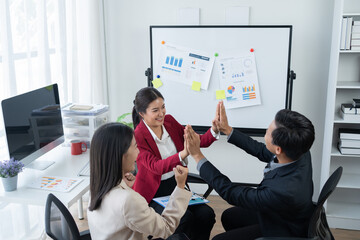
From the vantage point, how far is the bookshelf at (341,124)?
10.4 feet

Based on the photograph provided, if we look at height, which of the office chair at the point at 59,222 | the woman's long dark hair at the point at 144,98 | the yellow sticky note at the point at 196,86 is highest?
the woman's long dark hair at the point at 144,98

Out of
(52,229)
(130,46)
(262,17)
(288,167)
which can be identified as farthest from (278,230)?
(130,46)

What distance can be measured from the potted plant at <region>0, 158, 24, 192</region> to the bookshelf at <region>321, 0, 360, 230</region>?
243cm

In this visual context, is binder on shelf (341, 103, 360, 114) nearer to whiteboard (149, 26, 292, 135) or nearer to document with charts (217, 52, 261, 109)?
whiteboard (149, 26, 292, 135)

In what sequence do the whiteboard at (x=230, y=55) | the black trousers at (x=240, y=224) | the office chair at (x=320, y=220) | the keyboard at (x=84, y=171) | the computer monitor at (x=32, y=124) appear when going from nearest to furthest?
the office chair at (x=320, y=220), the black trousers at (x=240, y=224), the computer monitor at (x=32, y=124), the keyboard at (x=84, y=171), the whiteboard at (x=230, y=55)

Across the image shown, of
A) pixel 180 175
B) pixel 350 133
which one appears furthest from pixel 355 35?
pixel 180 175

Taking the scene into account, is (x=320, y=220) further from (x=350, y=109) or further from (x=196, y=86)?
(x=196, y=86)

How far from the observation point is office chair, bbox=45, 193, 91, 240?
5.13 feet

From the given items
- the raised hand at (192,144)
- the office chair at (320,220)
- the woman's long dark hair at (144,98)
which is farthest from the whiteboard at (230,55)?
the office chair at (320,220)

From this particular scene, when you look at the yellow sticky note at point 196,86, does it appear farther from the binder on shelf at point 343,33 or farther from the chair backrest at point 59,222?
the chair backrest at point 59,222

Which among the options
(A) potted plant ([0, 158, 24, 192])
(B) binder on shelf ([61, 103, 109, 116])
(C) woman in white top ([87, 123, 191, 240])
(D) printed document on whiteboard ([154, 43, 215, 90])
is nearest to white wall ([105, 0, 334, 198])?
(D) printed document on whiteboard ([154, 43, 215, 90])

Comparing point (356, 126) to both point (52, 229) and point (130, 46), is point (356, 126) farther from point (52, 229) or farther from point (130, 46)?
point (52, 229)

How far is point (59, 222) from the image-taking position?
5.39 ft

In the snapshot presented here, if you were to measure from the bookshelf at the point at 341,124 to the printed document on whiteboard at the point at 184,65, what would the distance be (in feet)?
3.49
